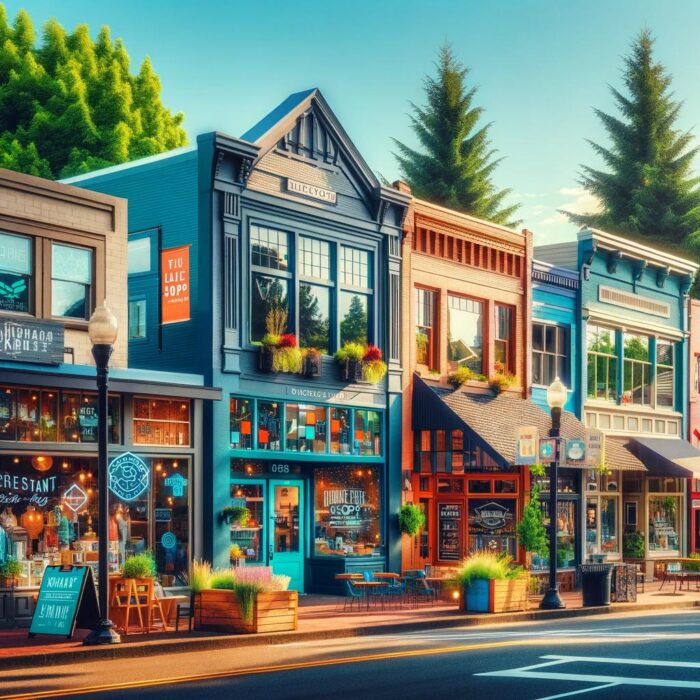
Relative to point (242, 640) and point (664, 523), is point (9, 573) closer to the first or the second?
point (242, 640)

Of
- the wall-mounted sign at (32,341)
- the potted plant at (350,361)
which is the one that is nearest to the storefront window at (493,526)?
the potted plant at (350,361)

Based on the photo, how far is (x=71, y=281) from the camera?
22312mm

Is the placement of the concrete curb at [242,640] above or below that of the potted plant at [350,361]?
below

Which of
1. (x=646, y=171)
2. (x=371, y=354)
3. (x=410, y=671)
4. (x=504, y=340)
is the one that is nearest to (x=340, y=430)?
(x=371, y=354)

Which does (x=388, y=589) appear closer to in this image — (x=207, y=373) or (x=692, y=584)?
(x=207, y=373)

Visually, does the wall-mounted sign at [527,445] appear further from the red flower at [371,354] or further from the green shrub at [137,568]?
the green shrub at [137,568]

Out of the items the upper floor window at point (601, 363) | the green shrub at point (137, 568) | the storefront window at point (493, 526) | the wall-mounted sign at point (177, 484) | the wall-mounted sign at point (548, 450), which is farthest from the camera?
the upper floor window at point (601, 363)

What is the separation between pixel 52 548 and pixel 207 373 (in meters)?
4.72

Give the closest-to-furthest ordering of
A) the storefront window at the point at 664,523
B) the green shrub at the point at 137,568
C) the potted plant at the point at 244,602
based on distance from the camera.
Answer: the potted plant at the point at 244,602 → the green shrub at the point at 137,568 → the storefront window at the point at 664,523

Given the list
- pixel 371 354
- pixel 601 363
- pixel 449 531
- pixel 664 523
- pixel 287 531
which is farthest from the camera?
pixel 664 523

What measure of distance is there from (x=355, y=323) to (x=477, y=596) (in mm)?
7119

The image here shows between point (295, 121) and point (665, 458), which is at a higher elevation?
point (295, 121)

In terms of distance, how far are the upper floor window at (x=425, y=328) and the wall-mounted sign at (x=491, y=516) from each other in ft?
11.8

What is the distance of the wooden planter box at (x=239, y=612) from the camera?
1895cm
